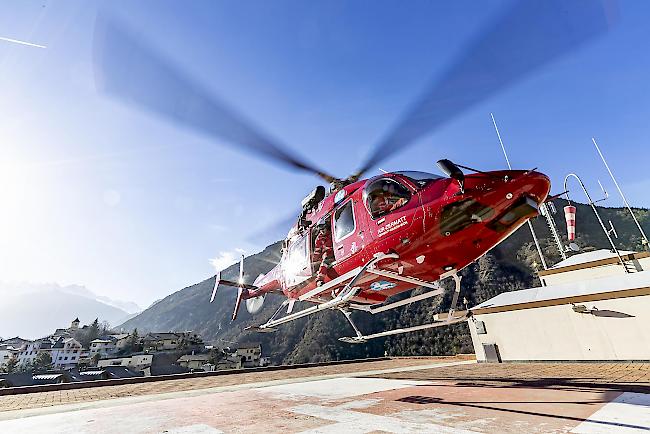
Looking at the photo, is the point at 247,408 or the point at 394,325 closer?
the point at 247,408

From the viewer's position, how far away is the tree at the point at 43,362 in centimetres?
8056

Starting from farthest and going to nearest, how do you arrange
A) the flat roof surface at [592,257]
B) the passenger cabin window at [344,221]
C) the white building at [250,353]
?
1. the white building at [250,353]
2. the flat roof surface at [592,257]
3. the passenger cabin window at [344,221]

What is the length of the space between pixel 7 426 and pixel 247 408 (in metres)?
4.24

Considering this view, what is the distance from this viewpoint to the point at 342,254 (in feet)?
27.4

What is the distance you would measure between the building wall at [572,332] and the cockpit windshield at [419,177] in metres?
14.6

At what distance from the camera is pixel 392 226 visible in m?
7.17

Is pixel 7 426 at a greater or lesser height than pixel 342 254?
lesser

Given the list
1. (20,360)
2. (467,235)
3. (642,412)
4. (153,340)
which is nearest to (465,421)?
(642,412)

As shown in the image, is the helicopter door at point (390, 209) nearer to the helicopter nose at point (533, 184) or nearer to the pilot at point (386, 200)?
the pilot at point (386, 200)

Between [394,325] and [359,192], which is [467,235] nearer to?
[359,192]

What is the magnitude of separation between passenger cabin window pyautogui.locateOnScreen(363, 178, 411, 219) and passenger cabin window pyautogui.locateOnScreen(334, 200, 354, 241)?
0.71m

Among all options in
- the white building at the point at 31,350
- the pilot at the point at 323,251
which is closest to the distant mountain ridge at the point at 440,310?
the white building at the point at 31,350

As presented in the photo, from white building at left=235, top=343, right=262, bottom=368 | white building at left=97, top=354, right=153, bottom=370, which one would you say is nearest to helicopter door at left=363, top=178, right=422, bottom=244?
white building at left=97, top=354, right=153, bottom=370

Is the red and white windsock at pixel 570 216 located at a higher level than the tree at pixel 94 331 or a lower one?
lower
